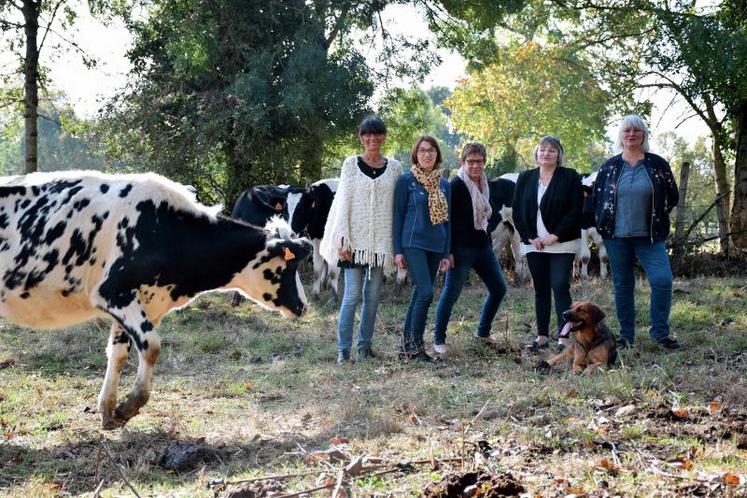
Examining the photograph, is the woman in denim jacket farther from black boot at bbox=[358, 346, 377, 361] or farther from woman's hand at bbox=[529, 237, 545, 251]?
woman's hand at bbox=[529, 237, 545, 251]

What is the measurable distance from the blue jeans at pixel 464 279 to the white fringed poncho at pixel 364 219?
0.67m

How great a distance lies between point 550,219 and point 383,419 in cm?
318

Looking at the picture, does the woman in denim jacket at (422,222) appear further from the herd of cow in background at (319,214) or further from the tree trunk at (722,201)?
the tree trunk at (722,201)

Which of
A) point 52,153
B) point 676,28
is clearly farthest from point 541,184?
point 52,153

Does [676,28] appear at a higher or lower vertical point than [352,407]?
higher

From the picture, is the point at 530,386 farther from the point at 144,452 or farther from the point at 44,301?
the point at 44,301

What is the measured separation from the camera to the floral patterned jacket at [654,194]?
23.7ft

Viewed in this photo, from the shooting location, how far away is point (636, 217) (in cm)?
726

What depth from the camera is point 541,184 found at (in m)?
7.59

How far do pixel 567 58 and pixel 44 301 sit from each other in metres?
18.0

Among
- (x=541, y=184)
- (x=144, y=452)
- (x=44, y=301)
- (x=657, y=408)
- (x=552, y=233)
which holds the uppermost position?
(x=541, y=184)

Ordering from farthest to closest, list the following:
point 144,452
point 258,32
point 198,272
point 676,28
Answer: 1. point 258,32
2. point 676,28
3. point 198,272
4. point 144,452

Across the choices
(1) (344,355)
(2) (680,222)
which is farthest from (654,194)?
(2) (680,222)

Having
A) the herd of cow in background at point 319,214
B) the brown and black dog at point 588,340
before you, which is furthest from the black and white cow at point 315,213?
the brown and black dog at point 588,340
